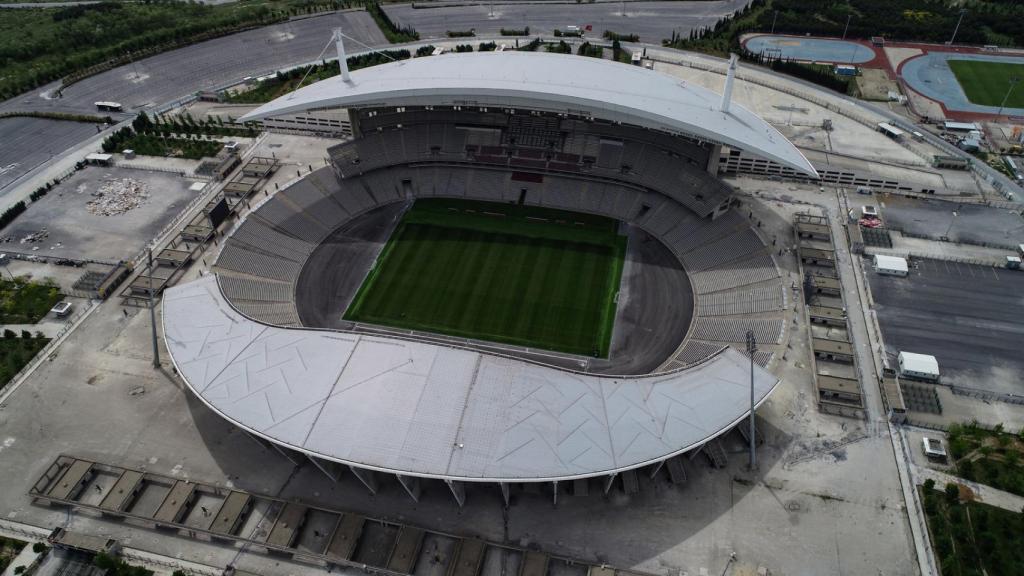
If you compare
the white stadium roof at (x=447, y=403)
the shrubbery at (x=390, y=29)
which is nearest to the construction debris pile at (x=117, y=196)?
the white stadium roof at (x=447, y=403)

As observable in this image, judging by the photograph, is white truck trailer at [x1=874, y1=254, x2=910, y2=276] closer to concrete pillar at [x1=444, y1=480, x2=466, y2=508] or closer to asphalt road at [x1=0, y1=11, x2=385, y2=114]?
concrete pillar at [x1=444, y1=480, x2=466, y2=508]

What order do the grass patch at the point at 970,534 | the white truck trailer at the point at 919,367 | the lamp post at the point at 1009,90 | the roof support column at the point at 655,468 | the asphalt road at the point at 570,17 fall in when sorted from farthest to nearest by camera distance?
the asphalt road at the point at 570,17 → the lamp post at the point at 1009,90 → the white truck trailer at the point at 919,367 → the roof support column at the point at 655,468 → the grass patch at the point at 970,534

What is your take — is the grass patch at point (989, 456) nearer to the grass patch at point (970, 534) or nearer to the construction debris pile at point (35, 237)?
the grass patch at point (970, 534)

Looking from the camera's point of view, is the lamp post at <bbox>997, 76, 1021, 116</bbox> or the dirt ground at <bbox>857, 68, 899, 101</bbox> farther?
the dirt ground at <bbox>857, 68, 899, 101</bbox>

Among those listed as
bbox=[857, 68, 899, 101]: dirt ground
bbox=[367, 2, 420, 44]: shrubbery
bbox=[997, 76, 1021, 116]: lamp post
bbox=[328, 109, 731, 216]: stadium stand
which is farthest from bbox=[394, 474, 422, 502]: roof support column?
bbox=[997, 76, 1021, 116]: lamp post

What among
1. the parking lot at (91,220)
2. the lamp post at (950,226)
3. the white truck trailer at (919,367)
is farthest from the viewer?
the parking lot at (91,220)

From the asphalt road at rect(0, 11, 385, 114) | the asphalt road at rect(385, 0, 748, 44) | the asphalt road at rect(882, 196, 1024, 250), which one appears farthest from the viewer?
the asphalt road at rect(385, 0, 748, 44)
